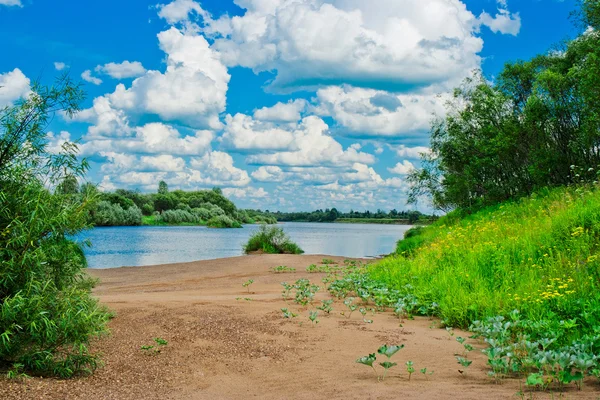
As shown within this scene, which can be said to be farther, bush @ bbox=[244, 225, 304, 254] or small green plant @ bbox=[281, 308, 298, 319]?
bush @ bbox=[244, 225, 304, 254]

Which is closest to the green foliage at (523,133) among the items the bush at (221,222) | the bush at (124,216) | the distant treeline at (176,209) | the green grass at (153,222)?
the distant treeline at (176,209)

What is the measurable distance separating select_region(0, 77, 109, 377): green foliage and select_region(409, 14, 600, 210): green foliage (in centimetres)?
1611

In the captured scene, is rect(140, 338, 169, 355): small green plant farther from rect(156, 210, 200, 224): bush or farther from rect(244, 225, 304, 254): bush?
rect(156, 210, 200, 224): bush

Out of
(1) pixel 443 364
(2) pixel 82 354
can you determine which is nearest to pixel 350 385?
(1) pixel 443 364

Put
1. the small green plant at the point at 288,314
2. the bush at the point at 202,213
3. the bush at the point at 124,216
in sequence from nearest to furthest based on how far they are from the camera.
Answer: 1. the small green plant at the point at 288,314
2. the bush at the point at 124,216
3. the bush at the point at 202,213

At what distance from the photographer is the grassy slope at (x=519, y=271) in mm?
7620

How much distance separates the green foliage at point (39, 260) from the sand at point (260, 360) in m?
0.42

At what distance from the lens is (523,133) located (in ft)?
74.4

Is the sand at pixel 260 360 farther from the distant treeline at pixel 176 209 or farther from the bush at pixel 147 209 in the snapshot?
the bush at pixel 147 209

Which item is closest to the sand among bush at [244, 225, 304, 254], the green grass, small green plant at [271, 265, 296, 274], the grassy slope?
the grassy slope

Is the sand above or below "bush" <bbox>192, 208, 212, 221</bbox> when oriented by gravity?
below

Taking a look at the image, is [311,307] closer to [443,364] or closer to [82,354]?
[443,364]

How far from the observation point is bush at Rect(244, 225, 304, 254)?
1163 inches

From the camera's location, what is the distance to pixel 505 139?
2244 centimetres
